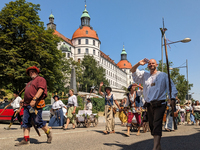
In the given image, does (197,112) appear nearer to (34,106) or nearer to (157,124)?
(157,124)

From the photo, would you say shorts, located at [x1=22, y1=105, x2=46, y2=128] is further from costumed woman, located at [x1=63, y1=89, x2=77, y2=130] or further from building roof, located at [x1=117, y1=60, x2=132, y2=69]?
building roof, located at [x1=117, y1=60, x2=132, y2=69]

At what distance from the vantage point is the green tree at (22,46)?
23.8 meters

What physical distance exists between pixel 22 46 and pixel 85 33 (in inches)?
2611

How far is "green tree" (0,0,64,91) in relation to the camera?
78.0 feet

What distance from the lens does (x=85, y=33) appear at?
3533 inches

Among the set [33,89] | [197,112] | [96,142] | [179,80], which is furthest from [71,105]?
[179,80]

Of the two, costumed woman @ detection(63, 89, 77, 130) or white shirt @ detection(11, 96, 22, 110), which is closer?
costumed woman @ detection(63, 89, 77, 130)

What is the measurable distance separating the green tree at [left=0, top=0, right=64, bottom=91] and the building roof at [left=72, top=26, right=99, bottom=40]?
202ft

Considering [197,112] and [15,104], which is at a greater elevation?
[15,104]

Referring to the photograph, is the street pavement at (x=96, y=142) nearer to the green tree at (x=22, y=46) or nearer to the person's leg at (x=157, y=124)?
the person's leg at (x=157, y=124)

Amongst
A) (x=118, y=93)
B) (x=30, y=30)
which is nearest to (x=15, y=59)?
(x=30, y=30)

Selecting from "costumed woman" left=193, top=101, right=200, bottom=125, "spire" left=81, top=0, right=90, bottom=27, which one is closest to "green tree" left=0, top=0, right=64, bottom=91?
"costumed woman" left=193, top=101, right=200, bottom=125

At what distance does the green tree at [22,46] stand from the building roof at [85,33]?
2428 inches

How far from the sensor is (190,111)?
18.7 meters
